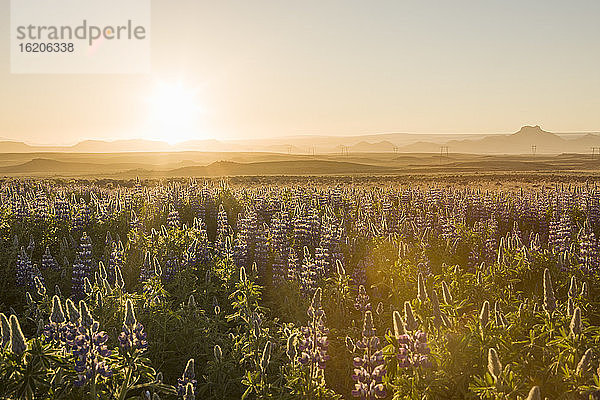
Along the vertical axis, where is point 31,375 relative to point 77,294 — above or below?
above

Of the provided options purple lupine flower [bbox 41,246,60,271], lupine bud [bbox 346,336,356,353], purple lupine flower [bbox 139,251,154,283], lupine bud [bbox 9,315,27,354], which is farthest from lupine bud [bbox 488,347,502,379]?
purple lupine flower [bbox 41,246,60,271]

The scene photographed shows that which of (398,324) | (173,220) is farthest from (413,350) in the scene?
(173,220)

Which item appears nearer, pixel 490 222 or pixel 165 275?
pixel 165 275

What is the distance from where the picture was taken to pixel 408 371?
14.6 feet

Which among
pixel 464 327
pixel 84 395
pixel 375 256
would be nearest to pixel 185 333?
pixel 84 395

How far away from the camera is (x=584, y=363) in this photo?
12.1 ft

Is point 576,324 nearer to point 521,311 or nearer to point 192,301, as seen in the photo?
point 521,311

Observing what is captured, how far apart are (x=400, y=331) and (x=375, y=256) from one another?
13.7 ft

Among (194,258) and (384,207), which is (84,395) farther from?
(384,207)

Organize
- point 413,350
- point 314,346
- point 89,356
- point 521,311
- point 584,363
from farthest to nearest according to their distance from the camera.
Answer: point 521,311
point 314,346
point 413,350
point 89,356
point 584,363

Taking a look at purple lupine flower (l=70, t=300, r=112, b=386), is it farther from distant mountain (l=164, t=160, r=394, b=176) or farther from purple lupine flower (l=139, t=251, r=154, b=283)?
distant mountain (l=164, t=160, r=394, b=176)

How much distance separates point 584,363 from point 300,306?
4.06 metres

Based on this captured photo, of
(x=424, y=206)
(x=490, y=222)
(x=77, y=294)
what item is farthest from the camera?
(x=424, y=206)

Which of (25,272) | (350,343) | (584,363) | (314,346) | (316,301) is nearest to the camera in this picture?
(584,363)
